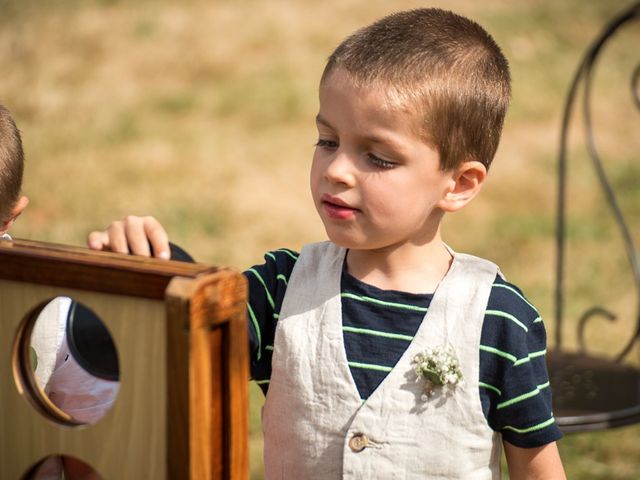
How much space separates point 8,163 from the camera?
78.8 inches

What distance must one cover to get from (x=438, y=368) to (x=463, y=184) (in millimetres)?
377

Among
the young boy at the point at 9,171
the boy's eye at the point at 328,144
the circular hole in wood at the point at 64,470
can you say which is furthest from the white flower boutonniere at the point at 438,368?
the young boy at the point at 9,171

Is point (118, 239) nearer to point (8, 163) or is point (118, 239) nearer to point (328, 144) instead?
point (328, 144)

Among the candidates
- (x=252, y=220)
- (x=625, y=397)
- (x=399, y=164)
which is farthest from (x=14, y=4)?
(x=399, y=164)

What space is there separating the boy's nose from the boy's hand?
0.32 metres

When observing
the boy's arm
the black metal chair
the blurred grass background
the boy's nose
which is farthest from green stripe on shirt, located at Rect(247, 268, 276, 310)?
the blurred grass background

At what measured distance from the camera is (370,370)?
174cm

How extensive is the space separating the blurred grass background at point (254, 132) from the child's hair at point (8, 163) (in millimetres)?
2012

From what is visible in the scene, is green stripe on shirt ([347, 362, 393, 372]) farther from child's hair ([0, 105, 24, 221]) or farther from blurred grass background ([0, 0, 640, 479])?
blurred grass background ([0, 0, 640, 479])

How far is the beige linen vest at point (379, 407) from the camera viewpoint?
171 cm

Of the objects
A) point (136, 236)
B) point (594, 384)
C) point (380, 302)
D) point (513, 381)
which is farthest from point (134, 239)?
point (594, 384)

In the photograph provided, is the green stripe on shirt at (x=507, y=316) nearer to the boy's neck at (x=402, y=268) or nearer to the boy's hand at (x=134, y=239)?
the boy's neck at (x=402, y=268)

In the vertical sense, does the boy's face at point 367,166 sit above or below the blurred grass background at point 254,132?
below

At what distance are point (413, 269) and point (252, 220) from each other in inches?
199
